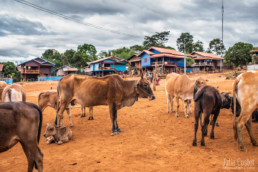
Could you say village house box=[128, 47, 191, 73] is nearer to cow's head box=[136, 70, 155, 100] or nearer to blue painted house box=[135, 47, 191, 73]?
blue painted house box=[135, 47, 191, 73]

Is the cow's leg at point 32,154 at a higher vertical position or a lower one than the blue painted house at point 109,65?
lower

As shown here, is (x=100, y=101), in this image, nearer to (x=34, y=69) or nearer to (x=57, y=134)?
(x=57, y=134)

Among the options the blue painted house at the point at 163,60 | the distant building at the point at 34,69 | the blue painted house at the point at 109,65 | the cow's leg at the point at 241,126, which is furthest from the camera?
the distant building at the point at 34,69

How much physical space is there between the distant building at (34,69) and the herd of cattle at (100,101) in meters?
42.7

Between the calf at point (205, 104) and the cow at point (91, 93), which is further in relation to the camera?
the cow at point (91, 93)

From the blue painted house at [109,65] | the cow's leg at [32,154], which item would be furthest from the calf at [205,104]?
the blue painted house at [109,65]

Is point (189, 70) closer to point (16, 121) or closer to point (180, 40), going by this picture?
point (180, 40)

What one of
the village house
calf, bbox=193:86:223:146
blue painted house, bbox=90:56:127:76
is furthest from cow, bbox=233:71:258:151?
blue painted house, bbox=90:56:127:76

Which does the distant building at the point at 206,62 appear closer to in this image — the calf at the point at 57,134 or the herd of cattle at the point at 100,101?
the herd of cattle at the point at 100,101

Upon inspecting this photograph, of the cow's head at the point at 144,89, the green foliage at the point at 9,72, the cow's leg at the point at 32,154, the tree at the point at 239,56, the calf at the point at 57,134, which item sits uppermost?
the tree at the point at 239,56

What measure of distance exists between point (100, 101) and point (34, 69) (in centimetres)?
4924

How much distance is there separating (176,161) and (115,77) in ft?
13.6

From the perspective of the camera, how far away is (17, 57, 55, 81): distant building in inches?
1839

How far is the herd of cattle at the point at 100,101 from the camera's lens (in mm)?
3279
